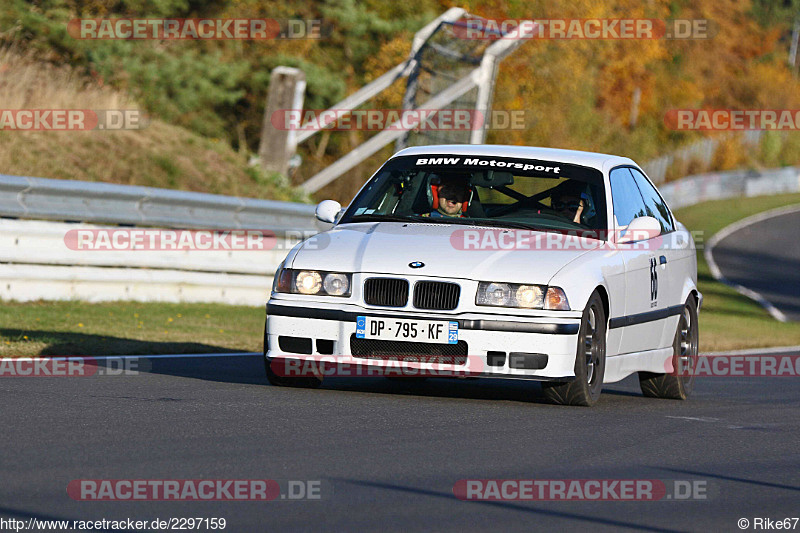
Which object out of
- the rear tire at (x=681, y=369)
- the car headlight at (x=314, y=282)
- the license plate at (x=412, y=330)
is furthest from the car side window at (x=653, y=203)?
the car headlight at (x=314, y=282)

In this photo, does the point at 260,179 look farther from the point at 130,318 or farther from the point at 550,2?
the point at 550,2

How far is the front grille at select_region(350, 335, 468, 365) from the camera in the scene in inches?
324

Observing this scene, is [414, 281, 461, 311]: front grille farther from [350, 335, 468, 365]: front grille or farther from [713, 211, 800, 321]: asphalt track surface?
[713, 211, 800, 321]: asphalt track surface

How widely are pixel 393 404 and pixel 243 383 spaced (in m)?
1.31

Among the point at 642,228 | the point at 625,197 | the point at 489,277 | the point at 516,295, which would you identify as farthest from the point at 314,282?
the point at 625,197

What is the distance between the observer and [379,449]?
6555mm

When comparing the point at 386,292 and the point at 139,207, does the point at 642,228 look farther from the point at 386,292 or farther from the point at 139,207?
the point at 139,207

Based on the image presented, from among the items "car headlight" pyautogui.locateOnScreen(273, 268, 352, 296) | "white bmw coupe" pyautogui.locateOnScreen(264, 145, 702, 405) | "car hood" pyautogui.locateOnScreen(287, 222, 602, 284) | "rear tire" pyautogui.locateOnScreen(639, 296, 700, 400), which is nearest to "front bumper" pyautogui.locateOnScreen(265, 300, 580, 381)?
"white bmw coupe" pyautogui.locateOnScreen(264, 145, 702, 405)

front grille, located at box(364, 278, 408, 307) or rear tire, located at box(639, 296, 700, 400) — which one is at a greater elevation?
front grille, located at box(364, 278, 408, 307)

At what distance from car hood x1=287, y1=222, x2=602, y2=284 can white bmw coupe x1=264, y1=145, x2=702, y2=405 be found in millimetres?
11

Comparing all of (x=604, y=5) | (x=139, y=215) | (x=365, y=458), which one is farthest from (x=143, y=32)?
(x=365, y=458)

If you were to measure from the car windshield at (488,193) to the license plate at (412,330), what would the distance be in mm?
1261

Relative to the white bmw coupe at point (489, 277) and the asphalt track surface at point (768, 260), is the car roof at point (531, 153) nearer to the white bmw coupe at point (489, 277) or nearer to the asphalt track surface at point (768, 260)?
the white bmw coupe at point (489, 277)

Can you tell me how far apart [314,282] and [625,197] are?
2.67 metres
